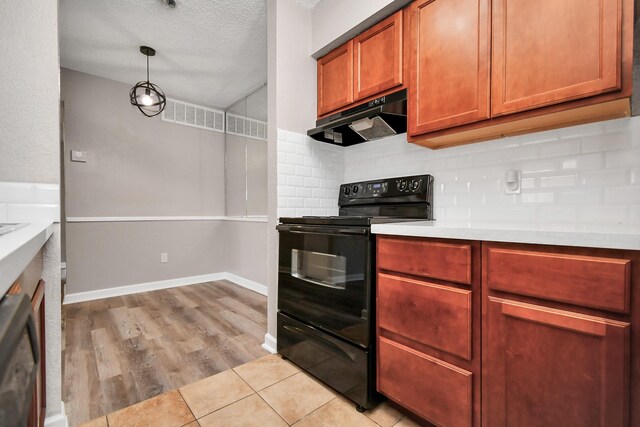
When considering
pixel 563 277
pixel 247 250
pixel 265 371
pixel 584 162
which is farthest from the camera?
pixel 247 250

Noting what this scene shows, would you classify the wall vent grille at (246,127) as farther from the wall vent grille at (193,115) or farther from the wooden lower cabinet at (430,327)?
the wooden lower cabinet at (430,327)

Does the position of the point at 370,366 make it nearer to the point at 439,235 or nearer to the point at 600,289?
the point at 439,235

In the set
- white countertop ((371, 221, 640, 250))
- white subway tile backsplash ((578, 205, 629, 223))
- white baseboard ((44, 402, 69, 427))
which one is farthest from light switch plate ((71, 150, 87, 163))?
white subway tile backsplash ((578, 205, 629, 223))

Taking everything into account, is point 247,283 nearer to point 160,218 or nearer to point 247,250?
point 247,250

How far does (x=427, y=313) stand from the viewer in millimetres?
1279

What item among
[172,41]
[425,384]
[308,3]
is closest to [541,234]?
[425,384]

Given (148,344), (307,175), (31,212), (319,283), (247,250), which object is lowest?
(148,344)

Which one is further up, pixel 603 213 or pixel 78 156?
pixel 78 156

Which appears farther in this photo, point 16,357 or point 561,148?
point 561,148

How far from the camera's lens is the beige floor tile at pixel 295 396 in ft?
4.84

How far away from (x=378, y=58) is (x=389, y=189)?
85cm

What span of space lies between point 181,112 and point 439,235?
3917mm

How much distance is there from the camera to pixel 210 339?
90.7 inches

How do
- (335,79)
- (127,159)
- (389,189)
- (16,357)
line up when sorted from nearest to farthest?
(16,357) < (389,189) < (335,79) < (127,159)
